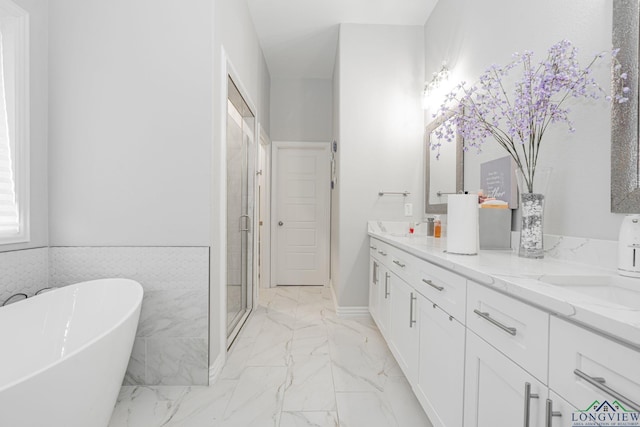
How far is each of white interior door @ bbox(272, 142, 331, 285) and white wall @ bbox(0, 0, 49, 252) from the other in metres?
2.70

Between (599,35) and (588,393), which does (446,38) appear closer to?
(599,35)

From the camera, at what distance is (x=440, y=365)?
4.29 feet

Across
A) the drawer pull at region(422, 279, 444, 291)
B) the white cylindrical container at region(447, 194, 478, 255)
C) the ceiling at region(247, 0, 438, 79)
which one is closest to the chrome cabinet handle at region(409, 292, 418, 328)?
the drawer pull at region(422, 279, 444, 291)

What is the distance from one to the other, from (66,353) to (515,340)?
6.49ft

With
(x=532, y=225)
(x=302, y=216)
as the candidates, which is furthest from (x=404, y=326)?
(x=302, y=216)

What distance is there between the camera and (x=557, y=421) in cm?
70

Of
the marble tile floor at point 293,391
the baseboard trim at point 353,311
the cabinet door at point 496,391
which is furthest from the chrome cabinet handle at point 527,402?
the baseboard trim at point 353,311

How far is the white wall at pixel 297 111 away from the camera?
4.32 metres

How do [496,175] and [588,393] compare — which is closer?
[588,393]

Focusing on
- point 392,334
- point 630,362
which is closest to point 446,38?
point 392,334

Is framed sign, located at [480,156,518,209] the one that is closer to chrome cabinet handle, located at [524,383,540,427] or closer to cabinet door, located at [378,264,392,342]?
cabinet door, located at [378,264,392,342]

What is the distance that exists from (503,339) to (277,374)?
1.56 meters

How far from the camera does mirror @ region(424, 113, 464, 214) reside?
2418 mm

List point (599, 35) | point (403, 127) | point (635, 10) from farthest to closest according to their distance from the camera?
point (403, 127) < point (599, 35) < point (635, 10)
